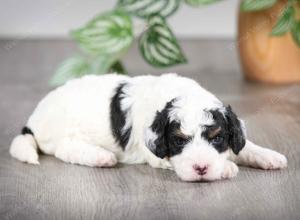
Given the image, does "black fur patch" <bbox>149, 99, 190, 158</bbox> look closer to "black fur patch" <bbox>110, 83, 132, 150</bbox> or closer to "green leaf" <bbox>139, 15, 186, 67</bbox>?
"black fur patch" <bbox>110, 83, 132, 150</bbox>

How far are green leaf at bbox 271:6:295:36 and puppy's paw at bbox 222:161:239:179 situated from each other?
128 centimetres

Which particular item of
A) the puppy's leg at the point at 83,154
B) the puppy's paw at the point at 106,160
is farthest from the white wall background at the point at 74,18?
the puppy's paw at the point at 106,160

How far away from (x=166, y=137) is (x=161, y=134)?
0.07 feet

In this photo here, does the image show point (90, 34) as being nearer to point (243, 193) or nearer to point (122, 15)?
point (122, 15)

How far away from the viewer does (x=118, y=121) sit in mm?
2719

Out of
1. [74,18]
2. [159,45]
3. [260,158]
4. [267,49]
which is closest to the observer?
[260,158]

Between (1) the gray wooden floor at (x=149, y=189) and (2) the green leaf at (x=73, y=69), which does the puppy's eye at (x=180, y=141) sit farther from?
(2) the green leaf at (x=73, y=69)

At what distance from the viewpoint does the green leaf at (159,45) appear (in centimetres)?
349

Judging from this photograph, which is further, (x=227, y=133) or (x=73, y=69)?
(x=73, y=69)

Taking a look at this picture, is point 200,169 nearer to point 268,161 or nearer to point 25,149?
point 268,161

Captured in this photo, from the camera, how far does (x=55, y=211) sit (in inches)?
90.7

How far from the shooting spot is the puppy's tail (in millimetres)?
2793

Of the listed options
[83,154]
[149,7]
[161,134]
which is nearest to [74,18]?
[149,7]

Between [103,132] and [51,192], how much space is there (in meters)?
0.38
